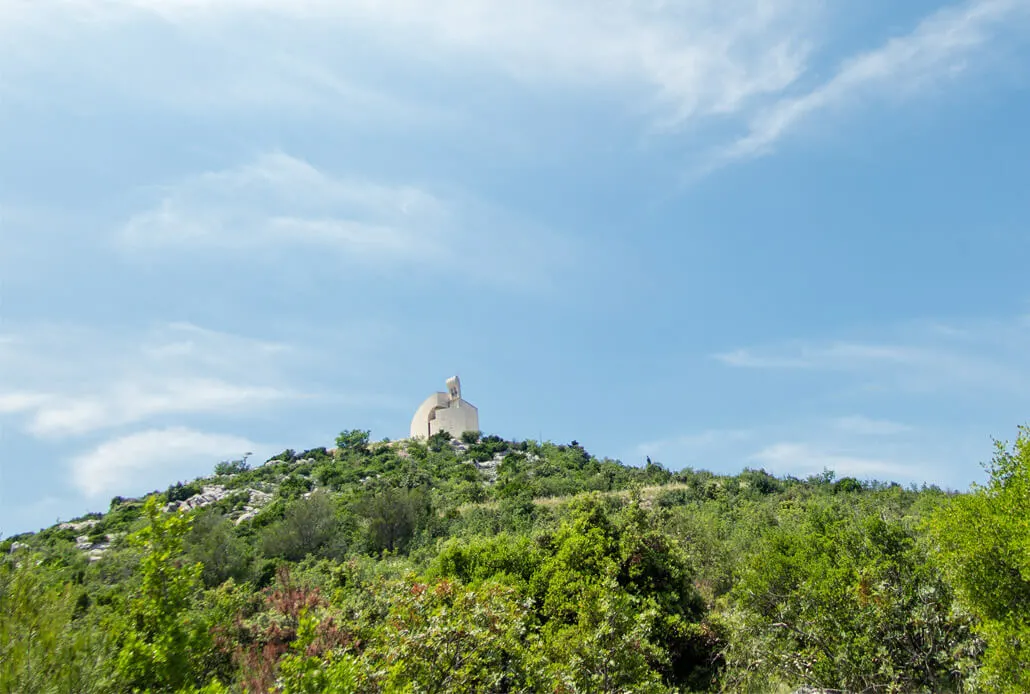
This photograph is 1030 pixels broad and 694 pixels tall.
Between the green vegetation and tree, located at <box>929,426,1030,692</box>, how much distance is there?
2.6 inches

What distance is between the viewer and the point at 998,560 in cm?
1858

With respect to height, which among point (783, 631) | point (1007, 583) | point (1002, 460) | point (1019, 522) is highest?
point (1002, 460)

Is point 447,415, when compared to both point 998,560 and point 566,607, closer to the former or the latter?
point 566,607

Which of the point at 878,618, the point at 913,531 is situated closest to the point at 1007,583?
the point at 878,618

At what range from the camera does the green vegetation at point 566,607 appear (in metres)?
11.2

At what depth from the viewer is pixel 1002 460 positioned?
20734mm

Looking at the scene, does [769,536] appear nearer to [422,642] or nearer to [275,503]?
[422,642]

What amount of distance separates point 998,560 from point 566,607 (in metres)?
13.3

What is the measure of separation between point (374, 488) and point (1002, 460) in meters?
52.1

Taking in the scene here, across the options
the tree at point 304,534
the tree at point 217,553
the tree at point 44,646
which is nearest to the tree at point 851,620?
the tree at point 44,646

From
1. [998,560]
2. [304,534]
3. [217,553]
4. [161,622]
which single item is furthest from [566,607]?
[304,534]

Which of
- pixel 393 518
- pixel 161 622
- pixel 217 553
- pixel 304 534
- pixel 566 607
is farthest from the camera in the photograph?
pixel 393 518

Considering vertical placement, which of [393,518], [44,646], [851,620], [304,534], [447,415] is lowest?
[851,620]

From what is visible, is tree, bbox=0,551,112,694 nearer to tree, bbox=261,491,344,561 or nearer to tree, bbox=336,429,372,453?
tree, bbox=261,491,344,561
